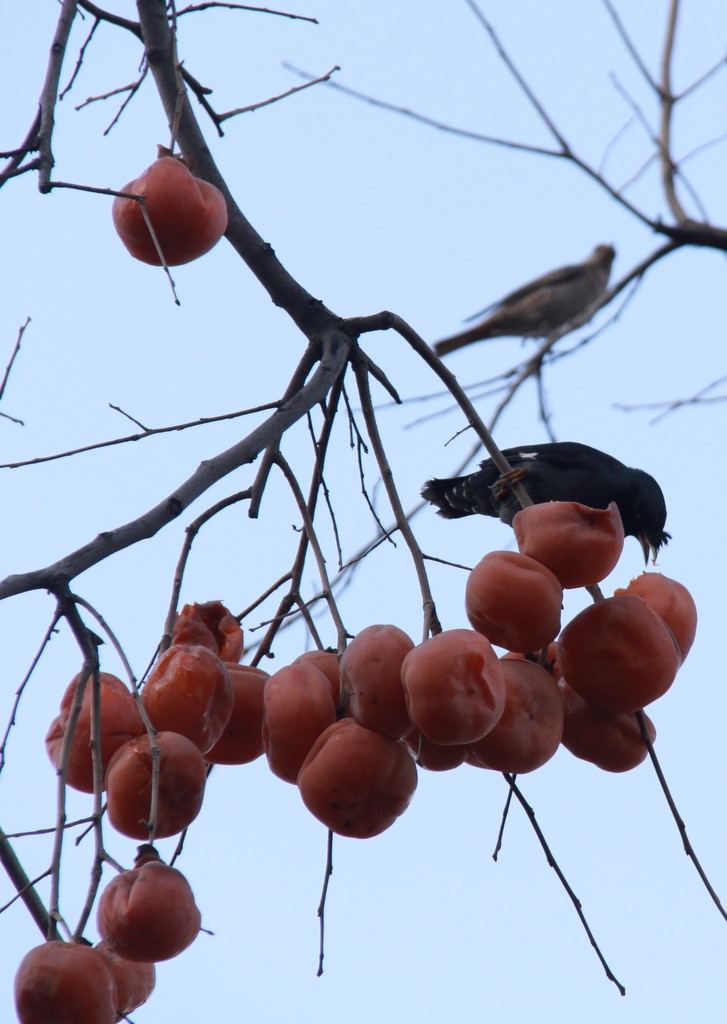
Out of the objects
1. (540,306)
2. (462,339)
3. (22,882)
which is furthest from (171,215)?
(540,306)

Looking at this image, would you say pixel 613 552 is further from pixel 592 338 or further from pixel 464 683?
pixel 592 338

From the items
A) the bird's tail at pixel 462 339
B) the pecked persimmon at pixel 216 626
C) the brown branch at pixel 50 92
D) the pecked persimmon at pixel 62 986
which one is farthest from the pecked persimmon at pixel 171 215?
the bird's tail at pixel 462 339

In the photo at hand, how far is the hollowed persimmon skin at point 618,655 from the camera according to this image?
1.64 metres

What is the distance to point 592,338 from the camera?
3887 millimetres

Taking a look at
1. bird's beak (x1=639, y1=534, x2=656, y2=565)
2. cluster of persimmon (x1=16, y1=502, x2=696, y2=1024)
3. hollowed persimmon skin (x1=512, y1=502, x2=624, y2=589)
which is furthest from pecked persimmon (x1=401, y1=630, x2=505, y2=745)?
bird's beak (x1=639, y1=534, x2=656, y2=565)

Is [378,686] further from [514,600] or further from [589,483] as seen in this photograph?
[589,483]

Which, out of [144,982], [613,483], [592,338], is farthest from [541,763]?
[613,483]

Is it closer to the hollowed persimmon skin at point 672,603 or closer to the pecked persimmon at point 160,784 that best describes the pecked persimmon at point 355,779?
the pecked persimmon at point 160,784

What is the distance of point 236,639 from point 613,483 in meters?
3.25

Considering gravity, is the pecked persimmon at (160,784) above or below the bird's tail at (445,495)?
below

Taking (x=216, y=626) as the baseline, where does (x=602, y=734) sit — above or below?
below

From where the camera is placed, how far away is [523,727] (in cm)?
158

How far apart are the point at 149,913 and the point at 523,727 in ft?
1.84

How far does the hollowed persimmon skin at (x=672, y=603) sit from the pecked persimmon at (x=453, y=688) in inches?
17.7
